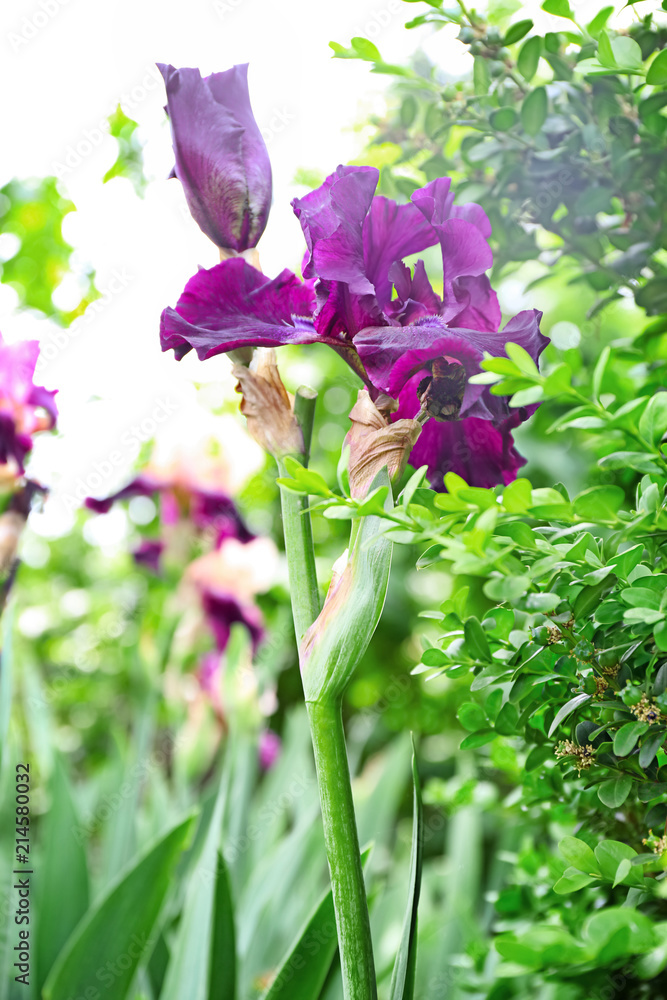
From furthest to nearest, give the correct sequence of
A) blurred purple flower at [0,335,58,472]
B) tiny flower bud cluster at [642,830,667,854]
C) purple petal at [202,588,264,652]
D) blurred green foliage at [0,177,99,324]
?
purple petal at [202,588,264,652] → blurred green foliage at [0,177,99,324] → blurred purple flower at [0,335,58,472] → tiny flower bud cluster at [642,830,667,854]

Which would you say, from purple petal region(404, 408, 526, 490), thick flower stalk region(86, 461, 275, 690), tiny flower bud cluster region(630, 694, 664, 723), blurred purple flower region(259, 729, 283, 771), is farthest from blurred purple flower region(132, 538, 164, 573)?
tiny flower bud cluster region(630, 694, 664, 723)

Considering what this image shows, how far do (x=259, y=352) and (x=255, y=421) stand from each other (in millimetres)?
40

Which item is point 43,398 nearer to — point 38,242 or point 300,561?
point 300,561

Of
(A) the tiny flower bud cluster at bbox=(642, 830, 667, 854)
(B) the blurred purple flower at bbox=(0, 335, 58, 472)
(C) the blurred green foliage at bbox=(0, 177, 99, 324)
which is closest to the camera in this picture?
(A) the tiny flower bud cluster at bbox=(642, 830, 667, 854)

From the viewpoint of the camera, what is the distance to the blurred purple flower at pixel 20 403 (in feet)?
1.94

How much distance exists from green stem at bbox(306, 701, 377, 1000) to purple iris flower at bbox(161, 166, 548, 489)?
0.16 meters

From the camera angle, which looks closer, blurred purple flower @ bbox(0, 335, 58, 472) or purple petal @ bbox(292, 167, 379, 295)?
purple petal @ bbox(292, 167, 379, 295)

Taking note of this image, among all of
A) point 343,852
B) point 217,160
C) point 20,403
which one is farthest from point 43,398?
point 343,852

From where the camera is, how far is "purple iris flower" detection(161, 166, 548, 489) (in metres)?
0.34

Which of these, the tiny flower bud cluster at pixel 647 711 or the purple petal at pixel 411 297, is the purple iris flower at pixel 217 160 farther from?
the tiny flower bud cluster at pixel 647 711

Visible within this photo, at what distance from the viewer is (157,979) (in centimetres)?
70

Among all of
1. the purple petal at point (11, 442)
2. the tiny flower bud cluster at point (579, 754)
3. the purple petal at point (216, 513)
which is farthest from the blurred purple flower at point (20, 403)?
the purple petal at point (216, 513)

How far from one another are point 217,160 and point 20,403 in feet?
1.07

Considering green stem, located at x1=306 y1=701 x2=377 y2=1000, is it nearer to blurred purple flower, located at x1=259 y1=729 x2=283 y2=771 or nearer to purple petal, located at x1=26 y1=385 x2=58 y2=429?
purple petal, located at x1=26 y1=385 x2=58 y2=429
